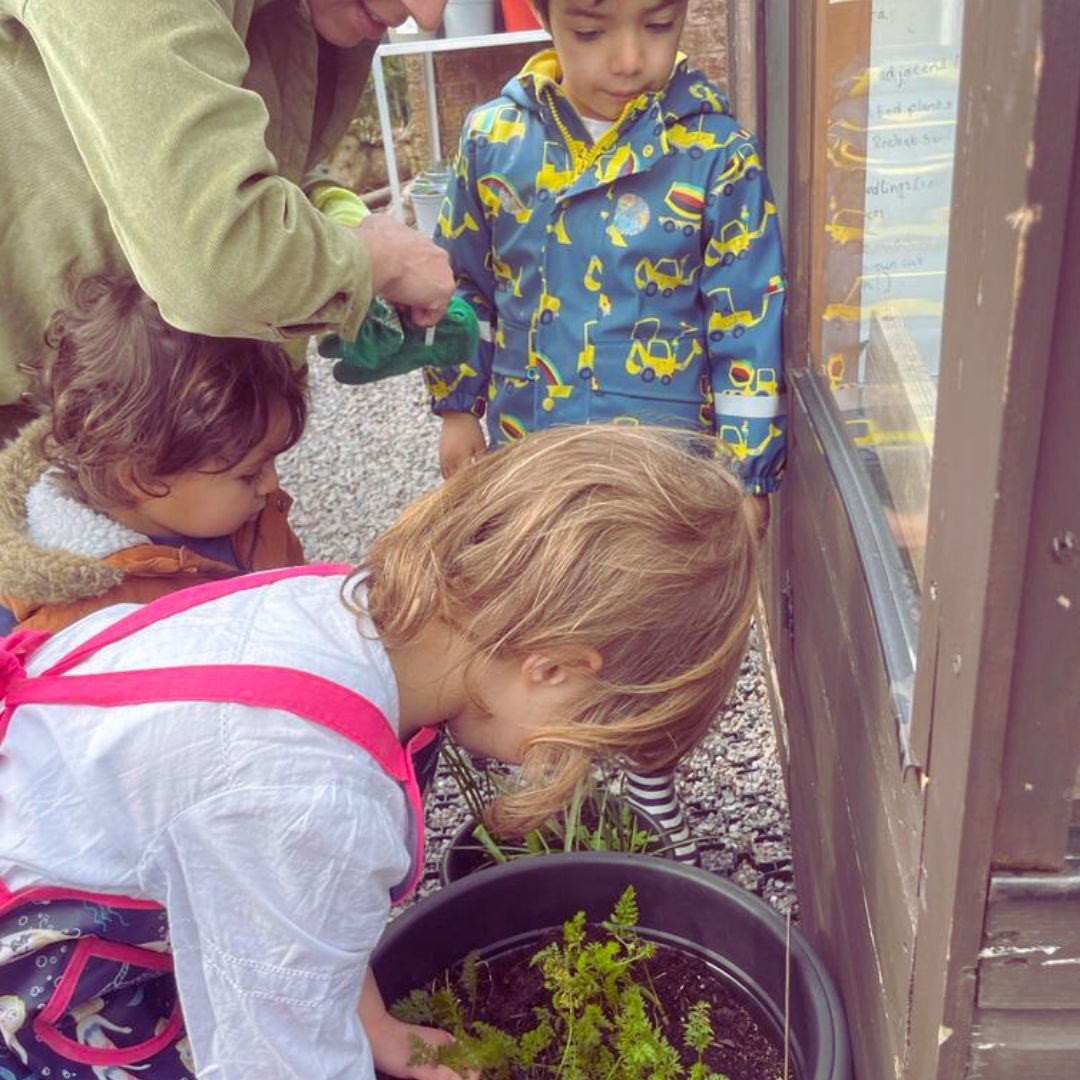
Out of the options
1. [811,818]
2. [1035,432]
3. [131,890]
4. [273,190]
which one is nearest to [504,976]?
[811,818]

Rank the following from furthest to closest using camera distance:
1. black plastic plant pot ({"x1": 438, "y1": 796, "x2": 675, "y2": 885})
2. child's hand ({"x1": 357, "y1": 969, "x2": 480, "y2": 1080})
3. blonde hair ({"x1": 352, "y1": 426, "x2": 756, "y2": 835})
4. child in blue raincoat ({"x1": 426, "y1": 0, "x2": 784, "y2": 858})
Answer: black plastic plant pot ({"x1": 438, "y1": 796, "x2": 675, "y2": 885}), child in blue raincoat ({"x1": 426, "y1": 0, "x2": 784, "y2": 858}), child's hand ({"x1": 357, "y1": 969, "x2": 480, "y2": 1080}), blonde hair ({"x1": 352, "y1": 426, "x2": 756, "y2": 835})

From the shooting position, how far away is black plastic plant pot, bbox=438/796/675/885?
2.15 meters

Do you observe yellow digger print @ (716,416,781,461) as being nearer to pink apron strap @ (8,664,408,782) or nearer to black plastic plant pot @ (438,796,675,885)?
black plastic plant pot @ (438,796,675,885)

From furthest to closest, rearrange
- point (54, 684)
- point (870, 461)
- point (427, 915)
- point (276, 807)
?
point (427, 915) → point (870, 461) → point (54, 684) → point (276, 807)

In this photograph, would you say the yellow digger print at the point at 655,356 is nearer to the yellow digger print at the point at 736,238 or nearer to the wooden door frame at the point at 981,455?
the yellow digger print at the point at 736,238

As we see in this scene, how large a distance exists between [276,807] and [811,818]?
108 centimetres

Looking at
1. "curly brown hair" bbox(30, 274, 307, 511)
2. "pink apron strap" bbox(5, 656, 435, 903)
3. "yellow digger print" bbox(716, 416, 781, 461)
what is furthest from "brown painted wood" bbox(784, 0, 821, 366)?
"pink apron strap" bbox(5, 656, 435, 903)

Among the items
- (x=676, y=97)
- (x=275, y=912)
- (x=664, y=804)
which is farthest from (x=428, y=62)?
(x=275, y=912)

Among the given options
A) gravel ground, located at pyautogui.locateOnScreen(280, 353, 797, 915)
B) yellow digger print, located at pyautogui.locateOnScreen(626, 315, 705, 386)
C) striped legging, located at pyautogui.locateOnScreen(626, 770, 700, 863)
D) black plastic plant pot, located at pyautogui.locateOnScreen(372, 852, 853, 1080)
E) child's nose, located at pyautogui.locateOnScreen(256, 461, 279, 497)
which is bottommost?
gravel ground, located at pyautogui.locateOnScreen(280, 353, 797, 915)

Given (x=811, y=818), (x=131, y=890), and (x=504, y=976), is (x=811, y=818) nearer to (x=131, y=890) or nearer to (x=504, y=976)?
(x=504, y=976)

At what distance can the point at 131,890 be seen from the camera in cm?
128

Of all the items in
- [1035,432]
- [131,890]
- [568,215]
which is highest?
[1035,432]

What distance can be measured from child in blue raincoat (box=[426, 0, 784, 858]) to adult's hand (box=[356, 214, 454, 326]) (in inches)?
18.6

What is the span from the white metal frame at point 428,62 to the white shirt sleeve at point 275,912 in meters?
4.55
